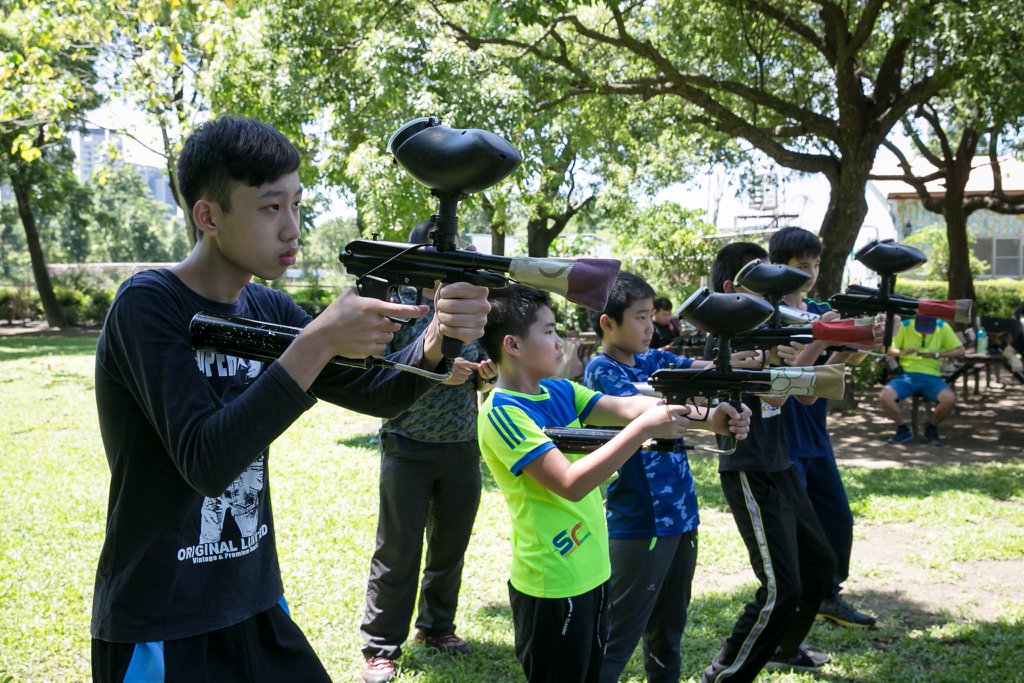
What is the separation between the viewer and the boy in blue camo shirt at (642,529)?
3.66m

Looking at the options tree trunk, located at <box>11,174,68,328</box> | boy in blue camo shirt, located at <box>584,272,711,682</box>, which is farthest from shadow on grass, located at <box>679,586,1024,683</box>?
tree trunk, located at <box>11,174,68,328</box>

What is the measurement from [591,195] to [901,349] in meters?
12.0

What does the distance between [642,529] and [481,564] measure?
105 inches

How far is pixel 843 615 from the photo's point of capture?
5168 millimetres

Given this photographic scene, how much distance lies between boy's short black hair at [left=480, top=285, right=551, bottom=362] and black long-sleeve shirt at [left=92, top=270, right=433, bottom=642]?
132 centimetres

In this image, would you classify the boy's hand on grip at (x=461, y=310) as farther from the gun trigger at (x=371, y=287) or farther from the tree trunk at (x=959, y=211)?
the tree trunk at (x=959, y=211)

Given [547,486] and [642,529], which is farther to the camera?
[642,529]

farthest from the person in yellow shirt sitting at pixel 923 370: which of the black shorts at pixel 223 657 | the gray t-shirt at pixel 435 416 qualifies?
the black shorts at pixel 223 657

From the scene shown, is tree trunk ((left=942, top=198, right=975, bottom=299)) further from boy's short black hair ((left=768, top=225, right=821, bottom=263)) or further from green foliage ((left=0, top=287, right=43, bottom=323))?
green foliage ((left=0, top=287, right=43, bottom=323))

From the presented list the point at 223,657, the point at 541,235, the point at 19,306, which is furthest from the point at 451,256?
the point at 19,306

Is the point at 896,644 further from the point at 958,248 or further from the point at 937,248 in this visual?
the point at 937,248

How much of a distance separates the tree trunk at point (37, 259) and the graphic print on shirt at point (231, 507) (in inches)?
1098

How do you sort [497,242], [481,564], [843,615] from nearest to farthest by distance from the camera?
[843,615]
[481,564]
[497,242]

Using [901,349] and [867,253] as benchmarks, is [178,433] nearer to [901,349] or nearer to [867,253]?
[867,253]
